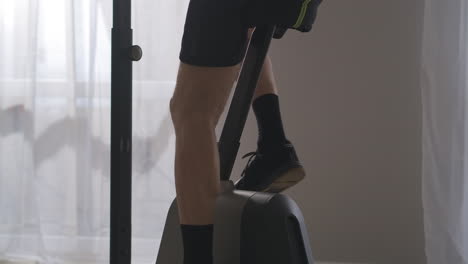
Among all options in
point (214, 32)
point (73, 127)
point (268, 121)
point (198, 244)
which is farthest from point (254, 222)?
point (73, 127)

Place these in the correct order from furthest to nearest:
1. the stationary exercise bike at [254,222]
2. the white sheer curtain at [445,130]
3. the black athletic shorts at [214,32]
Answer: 1. the white sheer curtain at [445,130]
2. the stationary exercise bike at [254,222]
3. the black athletic shorts at [214,32]

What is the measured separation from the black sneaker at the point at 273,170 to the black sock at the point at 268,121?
23 mm

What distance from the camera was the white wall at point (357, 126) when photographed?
2.25m

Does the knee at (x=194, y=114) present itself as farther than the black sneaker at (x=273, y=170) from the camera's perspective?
No

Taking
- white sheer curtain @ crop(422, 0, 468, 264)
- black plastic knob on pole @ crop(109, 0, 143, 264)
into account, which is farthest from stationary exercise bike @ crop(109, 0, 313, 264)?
white sheer curtain @ crop(422, 0, 468, 264)

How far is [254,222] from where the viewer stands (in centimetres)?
113

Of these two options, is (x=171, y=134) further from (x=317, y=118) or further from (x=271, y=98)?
(x=271, y=98)

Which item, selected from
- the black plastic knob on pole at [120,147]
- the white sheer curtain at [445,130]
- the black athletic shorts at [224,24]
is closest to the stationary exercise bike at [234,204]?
the black plastic knob on pole at [120,147]

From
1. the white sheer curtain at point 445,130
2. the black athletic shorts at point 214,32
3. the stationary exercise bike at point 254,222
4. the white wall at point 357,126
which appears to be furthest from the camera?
the white wall at point 357,126

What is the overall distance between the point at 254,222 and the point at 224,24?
0.45 m

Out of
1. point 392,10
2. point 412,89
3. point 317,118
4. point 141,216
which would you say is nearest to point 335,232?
point 317,118

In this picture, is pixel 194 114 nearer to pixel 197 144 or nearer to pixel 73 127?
pixel 197 144

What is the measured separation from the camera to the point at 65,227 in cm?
229

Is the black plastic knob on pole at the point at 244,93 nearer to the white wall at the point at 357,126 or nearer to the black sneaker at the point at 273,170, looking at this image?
the black sneaker at the point at 273,170
